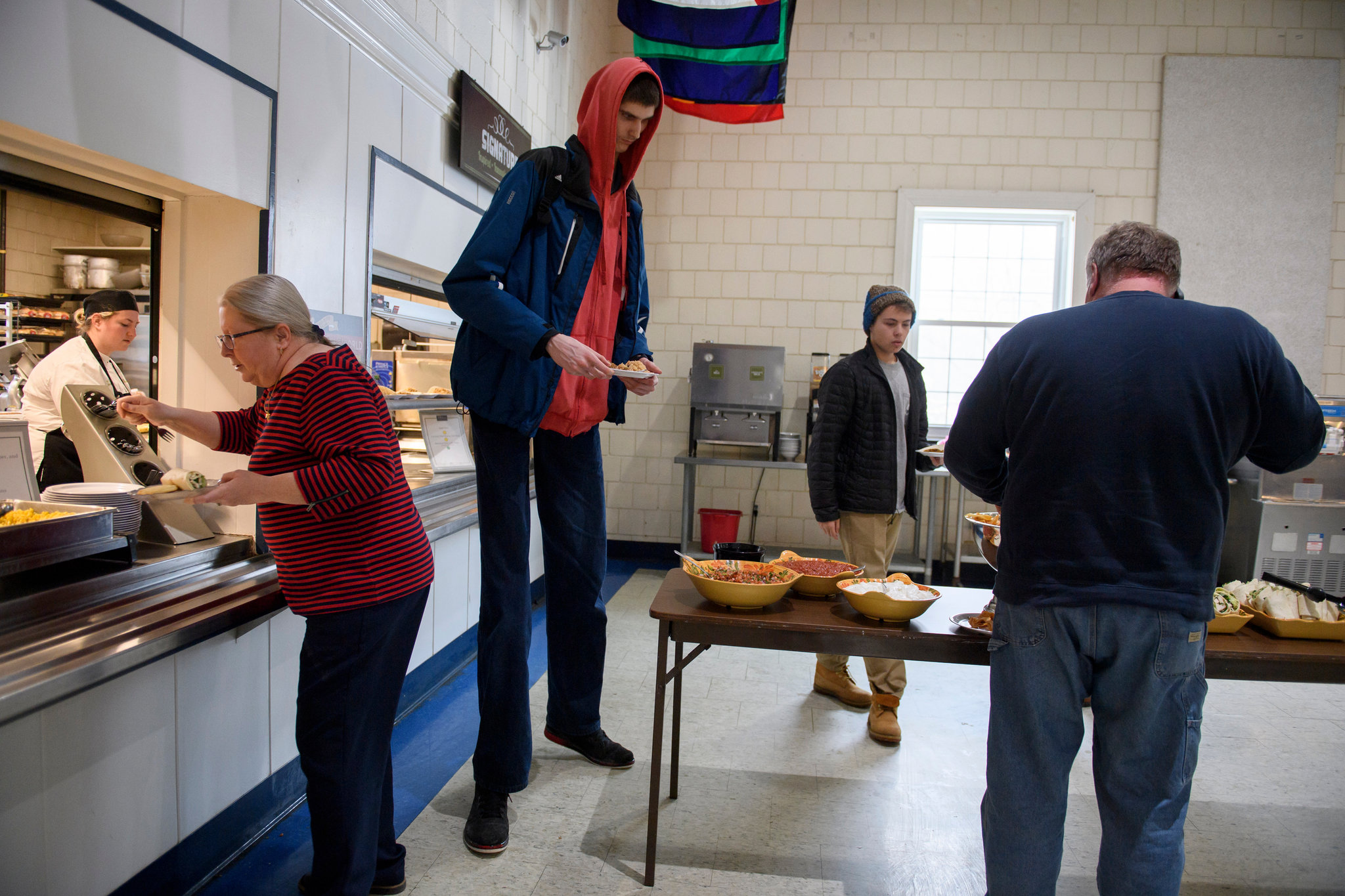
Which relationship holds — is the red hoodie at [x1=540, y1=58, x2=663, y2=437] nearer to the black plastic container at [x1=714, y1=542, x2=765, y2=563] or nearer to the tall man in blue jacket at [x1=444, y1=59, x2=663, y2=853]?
the tall man in blue jacket at [x1=444, y1=59, x2=663, y2=853]

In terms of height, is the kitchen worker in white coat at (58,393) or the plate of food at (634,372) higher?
the plate of food at (634,372)

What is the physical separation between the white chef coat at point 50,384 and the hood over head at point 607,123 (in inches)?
59.4

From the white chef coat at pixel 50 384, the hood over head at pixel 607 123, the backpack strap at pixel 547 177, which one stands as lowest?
the white chef coat at pixel 50 384

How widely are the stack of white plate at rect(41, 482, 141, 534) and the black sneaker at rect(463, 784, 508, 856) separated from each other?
3.92 feet

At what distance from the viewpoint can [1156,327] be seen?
1620mm

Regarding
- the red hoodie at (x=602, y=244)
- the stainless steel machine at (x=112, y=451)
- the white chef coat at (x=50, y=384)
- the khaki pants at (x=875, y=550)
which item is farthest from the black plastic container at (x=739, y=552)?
the white chef coat at (x=50, y=384)

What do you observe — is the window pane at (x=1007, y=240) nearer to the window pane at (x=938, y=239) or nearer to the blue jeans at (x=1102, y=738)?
the window pane at (x=938, y=239)

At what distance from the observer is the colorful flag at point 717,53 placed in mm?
5309

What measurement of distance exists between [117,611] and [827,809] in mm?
2102

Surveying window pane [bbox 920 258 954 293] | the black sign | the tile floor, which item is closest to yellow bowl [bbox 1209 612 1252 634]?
the tile floor

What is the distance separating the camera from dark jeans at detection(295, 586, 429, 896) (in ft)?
5.90

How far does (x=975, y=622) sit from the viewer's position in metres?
2.12

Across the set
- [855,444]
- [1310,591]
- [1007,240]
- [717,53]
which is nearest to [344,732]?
[855,444]

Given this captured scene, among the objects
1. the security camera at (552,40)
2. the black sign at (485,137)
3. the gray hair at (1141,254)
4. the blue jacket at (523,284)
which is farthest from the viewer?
the security camera at (552,40)
